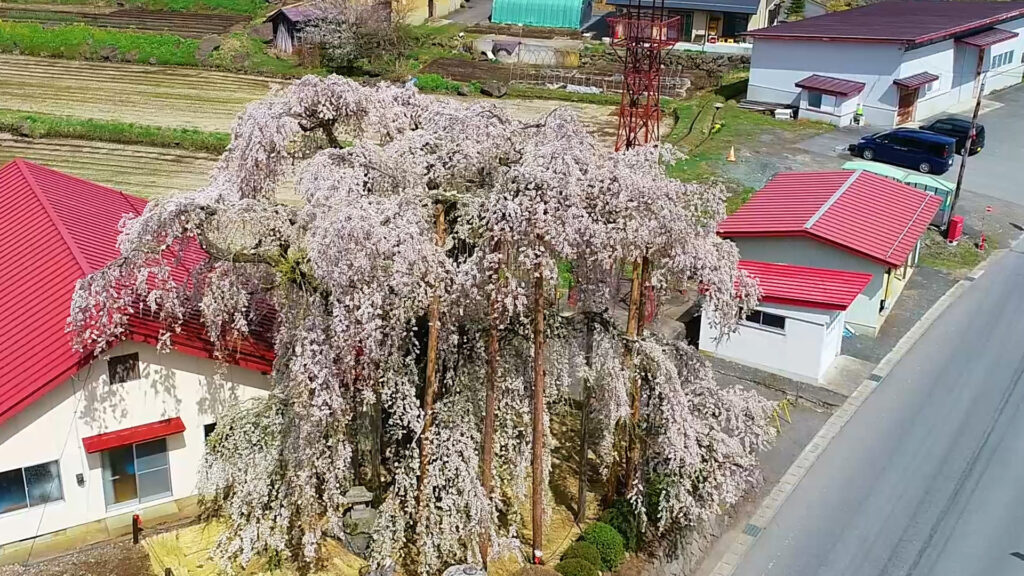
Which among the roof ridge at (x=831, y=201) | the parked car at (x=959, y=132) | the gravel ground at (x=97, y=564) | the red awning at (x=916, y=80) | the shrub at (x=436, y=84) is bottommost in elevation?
the gravel ground at (x=97, y=564)

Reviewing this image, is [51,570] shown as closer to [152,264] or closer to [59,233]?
[152,264]

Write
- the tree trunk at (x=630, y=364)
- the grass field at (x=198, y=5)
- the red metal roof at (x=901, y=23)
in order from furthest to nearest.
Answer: the grass field at (x=198, y=5)
the red metal roof at (x=901, y=23)
the tree trunk at (x=630, y=364)

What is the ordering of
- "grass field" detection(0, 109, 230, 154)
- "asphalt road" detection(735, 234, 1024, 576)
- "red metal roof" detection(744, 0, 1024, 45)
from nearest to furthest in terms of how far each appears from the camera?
1. "asphalt road" detection(735, 234, 1024, 576)
2. "grass field" detection(0, 109, 230, 154)
3. "red metal roof" detection(744, 0, 1024, 45)

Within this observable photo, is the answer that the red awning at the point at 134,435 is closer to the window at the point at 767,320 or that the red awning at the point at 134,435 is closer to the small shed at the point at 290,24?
the window at the point at 767,320

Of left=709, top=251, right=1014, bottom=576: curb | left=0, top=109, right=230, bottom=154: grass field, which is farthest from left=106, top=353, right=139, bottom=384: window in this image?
left=0, top=109, right=230, bottom=154: grass field

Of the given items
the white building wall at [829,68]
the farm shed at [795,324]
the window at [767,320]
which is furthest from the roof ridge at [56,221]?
the white building wall at [829,68]

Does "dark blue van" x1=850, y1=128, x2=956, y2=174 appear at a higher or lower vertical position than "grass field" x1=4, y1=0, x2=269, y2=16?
lower

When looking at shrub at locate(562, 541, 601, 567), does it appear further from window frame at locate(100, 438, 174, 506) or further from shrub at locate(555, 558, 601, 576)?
window frame at locate(100, 438, 174, 506)
